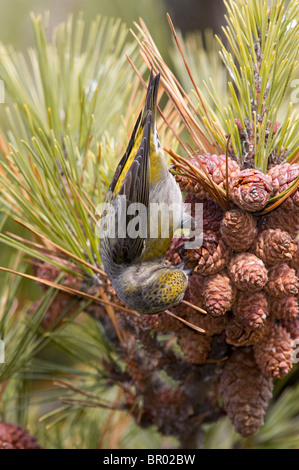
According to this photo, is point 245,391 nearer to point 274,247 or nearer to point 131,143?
point 274,247

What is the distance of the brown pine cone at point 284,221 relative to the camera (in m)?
1.03

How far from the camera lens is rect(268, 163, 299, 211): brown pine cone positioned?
100 centimetres

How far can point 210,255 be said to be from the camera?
105cm

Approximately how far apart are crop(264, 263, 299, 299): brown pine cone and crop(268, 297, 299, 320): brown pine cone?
1.4 inches

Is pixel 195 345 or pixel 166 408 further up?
pixel 195 345

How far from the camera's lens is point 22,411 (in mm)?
1554

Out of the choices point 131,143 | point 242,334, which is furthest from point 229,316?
point 131,143

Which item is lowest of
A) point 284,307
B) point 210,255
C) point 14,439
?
point 14,439

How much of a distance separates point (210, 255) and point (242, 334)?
0.18 metres

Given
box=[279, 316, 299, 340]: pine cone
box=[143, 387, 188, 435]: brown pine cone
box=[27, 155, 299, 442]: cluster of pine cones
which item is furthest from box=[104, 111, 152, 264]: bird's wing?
box=[279, 316, 299, 340]: pine cone

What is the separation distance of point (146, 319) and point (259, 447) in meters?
0.69

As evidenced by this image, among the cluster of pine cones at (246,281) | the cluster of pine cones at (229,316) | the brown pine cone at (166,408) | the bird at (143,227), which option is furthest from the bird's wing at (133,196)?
the brown pine cone at (166,408)

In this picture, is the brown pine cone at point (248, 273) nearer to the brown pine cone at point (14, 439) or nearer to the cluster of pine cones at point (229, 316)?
the cluster of pine cones at point (229, 316)

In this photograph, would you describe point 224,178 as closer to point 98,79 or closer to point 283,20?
point 283,20
